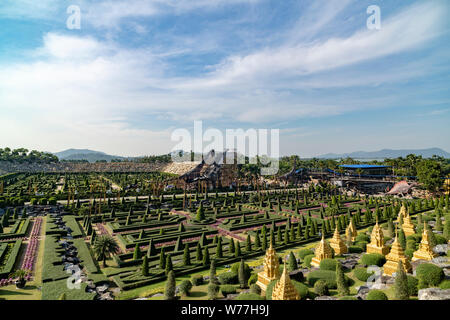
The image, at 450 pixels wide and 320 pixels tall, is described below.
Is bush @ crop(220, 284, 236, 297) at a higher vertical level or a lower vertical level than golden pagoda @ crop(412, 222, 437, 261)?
lower

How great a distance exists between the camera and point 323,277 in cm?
2077

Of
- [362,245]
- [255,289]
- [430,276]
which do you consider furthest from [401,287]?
[362,245]

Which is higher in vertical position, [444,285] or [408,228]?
[444,285]

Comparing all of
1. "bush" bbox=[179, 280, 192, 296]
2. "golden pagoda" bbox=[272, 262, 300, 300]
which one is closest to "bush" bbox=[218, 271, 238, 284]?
"bush" bbox=[179, 280, 192, 296]

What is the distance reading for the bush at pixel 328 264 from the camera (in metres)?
22.3

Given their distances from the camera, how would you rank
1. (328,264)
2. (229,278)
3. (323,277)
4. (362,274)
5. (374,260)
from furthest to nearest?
(374,260)
(328,264)
(229,278)
(362,274)
(323,277)

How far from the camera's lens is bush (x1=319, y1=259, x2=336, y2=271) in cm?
2233

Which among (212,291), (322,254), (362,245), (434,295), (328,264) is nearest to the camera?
(434,295)

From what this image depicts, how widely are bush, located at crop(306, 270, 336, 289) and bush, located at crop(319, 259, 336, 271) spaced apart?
1.00 m

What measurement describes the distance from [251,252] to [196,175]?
61.9 m

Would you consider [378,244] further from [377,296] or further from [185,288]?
[185,288]

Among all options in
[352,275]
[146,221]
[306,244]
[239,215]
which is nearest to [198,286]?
[352,275]

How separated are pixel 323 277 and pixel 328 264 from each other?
2116 millimetres

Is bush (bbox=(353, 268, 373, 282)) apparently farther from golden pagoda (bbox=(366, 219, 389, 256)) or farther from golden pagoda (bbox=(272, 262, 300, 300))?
golden pagoda (bbox=(272, 262, 300, 300))
